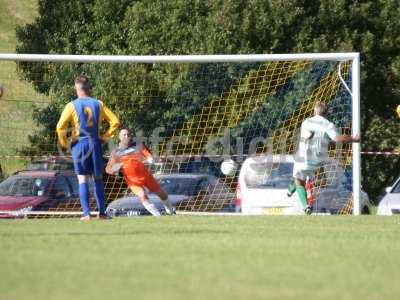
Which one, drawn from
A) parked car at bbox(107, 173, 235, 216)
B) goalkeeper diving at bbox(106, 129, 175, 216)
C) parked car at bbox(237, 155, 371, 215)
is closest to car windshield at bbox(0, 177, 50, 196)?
parked car at bbox(107, 173, 235, 216)

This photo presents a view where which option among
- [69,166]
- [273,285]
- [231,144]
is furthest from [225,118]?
[273,285]

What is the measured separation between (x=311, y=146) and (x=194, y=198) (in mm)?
4334

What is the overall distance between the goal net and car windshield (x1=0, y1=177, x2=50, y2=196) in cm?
2

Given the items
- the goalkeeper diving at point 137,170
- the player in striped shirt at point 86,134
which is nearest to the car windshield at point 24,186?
the goalkeeper diving at point 137,170

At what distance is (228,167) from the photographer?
74.3ft

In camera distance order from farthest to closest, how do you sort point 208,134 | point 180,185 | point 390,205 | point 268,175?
point 180,185, point 208,134, point 268,175, point 390,205

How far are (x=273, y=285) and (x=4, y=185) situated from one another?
51.9 ft

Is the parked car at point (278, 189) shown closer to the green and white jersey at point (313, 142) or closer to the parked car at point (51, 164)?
the green and white jersey at point (313, 142)

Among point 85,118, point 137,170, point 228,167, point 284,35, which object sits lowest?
point 228,167

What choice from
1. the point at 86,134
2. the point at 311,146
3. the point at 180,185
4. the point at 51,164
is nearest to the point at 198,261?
the point at 86,134

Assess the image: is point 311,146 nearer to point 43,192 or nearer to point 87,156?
point 87,156

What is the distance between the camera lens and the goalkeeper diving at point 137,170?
19781 millimetres

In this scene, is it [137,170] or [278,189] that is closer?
[137,170]

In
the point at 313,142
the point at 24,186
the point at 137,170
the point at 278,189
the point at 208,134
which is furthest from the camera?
the point at 24,186
